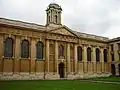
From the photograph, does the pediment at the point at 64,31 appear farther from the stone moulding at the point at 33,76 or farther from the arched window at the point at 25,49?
the stone moulding at the point at 33,76

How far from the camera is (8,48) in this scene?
32.0m

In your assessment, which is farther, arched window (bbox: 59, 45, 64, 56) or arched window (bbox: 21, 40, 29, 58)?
arched window (bbox: 59, 45, 64, 56)

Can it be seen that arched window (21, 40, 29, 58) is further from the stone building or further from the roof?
the roof

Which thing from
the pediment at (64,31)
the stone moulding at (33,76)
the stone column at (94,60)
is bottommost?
the stone moulding at (33,76)

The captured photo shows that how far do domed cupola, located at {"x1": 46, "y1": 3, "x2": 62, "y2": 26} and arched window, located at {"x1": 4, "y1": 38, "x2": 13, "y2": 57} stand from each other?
32.8ft

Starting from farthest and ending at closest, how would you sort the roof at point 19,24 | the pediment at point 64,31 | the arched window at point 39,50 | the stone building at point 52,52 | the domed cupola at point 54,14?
1. the domed cupola at point 54,14
2. the pediment at point 64,31
3. the arched window at point 39,50
4. the roof at point 19,24
5. the stone building at point 52,52

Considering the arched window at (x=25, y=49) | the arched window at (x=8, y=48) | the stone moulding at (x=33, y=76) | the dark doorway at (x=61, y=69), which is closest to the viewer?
the stone moulding at (x=33, y=76)

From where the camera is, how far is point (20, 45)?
33.1 m

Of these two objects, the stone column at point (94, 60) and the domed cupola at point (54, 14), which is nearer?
the domed cupola at point (54, 14)

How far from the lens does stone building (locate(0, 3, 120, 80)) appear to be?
31.9 m

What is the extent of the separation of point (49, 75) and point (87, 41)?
1314 cm

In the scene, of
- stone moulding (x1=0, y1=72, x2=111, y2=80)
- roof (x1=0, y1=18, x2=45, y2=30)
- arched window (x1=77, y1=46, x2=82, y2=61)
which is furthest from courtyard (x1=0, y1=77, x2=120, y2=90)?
arched window (x1=77, y1=46, x2=82, y2=61)

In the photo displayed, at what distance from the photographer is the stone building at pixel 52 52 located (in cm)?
3192

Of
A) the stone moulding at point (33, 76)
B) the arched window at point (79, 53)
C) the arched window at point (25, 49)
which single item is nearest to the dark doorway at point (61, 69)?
the stone moulding at point (33, 76)
